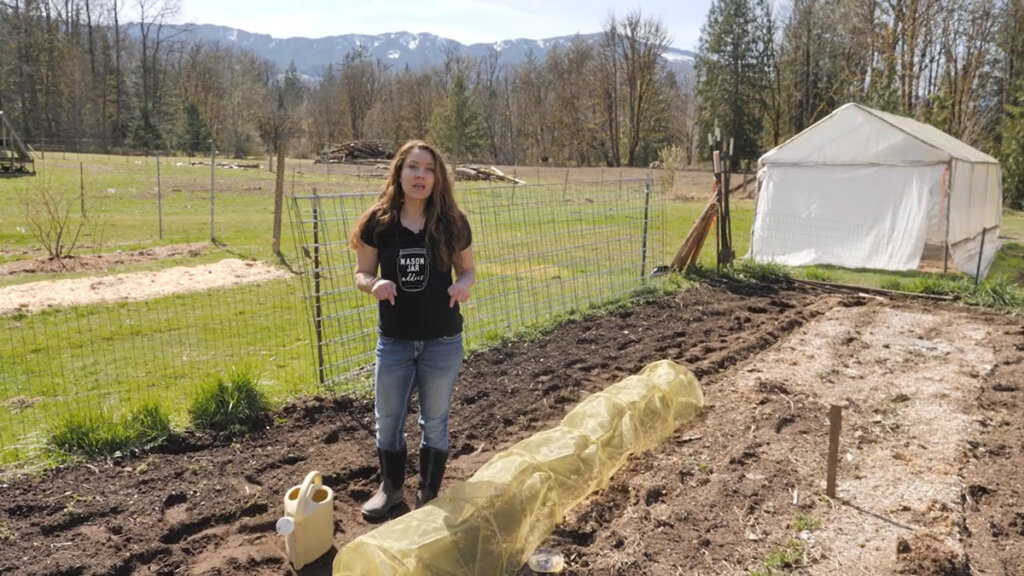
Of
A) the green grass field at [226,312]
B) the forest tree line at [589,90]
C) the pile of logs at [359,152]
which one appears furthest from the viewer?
the pile of logs at [359,152]

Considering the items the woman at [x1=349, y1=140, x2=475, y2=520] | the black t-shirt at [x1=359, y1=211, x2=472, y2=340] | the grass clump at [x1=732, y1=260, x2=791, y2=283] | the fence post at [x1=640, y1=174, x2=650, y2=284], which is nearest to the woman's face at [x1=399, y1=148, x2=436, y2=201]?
the woman at [x1=349, y1=140, x2=475, y2=520]

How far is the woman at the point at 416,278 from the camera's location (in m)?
3.02

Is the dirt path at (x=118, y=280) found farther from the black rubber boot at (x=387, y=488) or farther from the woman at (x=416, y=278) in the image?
the woman at (x=416, y=278)

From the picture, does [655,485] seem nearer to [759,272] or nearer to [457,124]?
[759,272]

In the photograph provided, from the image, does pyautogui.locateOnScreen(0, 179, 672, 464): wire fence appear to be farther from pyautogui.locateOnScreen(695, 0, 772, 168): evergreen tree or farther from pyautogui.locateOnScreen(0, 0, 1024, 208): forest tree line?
pyautogui.locateOnScreen(695, 0, 772, 168): evergreen tree

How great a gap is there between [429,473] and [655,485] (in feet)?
4.05

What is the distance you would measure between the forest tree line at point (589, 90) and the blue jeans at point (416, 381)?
947 inches

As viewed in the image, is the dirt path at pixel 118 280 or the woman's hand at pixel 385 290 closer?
the woman's hand at pixel 385 290

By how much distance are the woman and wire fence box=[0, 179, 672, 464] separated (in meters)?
1.66

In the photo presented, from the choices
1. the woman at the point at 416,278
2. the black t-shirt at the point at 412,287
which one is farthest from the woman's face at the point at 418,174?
the black t-shirt at the point at 412,287

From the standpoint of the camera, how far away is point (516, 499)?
293 centimetres

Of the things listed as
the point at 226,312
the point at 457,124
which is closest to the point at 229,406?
the point at 226,312

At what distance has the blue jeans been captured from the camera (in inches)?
122

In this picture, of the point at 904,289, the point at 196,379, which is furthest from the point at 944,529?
the point at 904,289
